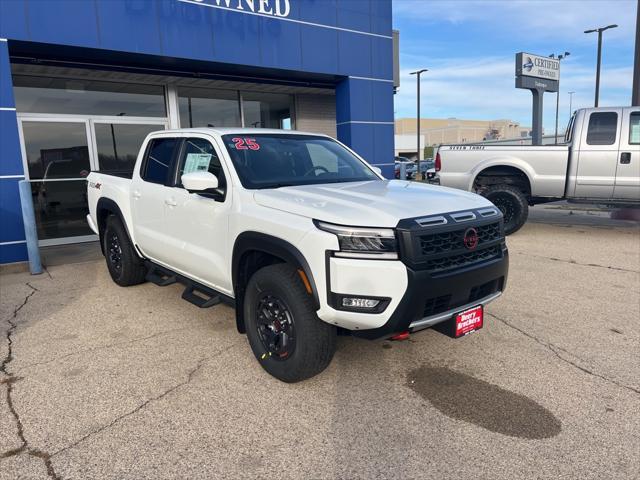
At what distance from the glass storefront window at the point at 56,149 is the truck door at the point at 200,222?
5.23 m

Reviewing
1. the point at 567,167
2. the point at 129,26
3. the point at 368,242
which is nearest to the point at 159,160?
the point at 368,242

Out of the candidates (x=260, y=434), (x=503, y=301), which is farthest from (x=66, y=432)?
(x=503, y=301)

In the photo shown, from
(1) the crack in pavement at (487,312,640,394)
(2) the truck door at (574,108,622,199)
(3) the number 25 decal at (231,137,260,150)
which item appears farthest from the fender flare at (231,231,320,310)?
(2) the truck door at (574,108,622,199)

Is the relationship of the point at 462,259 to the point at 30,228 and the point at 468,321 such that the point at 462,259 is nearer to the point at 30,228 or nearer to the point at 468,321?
the point at 468,321

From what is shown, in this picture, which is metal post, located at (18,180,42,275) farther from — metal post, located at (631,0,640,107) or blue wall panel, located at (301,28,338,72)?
metal post, located at (631,0,640,107)

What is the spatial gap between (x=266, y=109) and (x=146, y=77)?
3.55 meters

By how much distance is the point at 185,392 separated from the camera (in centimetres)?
335

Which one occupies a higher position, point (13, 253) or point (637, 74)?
point (637, 74)

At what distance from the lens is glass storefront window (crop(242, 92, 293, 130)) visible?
12.1 m

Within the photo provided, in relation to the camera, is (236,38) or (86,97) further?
(86,97)

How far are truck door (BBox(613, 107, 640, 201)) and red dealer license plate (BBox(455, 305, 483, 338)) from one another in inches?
272

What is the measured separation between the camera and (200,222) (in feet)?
13.1

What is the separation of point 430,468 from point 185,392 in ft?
5.68

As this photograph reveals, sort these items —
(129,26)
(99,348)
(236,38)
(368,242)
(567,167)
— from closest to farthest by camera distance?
Answer: (368,242)
(99,348)
(129,26)
(567,167)
(236,38)
